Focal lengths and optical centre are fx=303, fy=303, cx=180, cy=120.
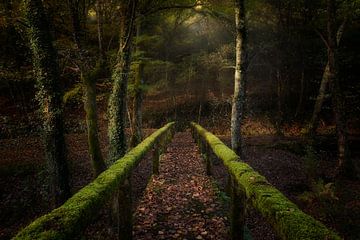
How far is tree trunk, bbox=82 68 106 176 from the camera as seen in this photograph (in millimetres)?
11203

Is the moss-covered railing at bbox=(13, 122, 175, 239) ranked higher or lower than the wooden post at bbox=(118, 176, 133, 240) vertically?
higher

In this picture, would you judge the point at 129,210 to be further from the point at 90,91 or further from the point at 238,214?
the point at 90,91

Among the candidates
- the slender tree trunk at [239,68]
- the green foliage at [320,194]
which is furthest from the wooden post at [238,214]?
the slender tree trunk at [239,68]

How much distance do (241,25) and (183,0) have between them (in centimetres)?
511

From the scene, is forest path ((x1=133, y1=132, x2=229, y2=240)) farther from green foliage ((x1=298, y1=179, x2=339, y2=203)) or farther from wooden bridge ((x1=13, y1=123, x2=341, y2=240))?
green foliage ((x1=298, y1=179, x2=339, y2=203))

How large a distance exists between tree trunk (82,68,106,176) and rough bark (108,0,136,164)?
50 cm

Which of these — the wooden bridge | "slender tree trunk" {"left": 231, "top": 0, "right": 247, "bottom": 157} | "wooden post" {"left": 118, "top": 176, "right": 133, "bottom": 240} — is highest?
"slender tree trunk" {"left": 231, "top": 0, "right": 247, "bottom": 157}

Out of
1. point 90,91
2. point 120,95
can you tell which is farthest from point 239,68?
point 90,91

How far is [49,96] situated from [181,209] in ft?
15.3

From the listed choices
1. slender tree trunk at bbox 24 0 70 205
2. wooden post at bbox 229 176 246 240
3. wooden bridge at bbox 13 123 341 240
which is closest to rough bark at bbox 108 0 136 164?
slender tree trunk at bbox 24 0 70 205

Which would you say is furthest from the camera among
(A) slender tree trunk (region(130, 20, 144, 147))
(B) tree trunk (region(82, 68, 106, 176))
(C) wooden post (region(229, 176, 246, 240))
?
(A) slender tree trunk (region(130, 20, 144, 147))

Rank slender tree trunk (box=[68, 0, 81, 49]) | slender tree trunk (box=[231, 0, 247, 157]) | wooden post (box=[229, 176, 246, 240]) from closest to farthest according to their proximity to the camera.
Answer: wooden post (box=[229, 176, 246, 240])
slender tree trunk (box=[68, 0, 81, 49])
slender tree trunk (box=[231, 0, 247, 157])

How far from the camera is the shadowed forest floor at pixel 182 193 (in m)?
6.34

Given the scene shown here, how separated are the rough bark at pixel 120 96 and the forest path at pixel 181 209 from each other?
2.09 metres
